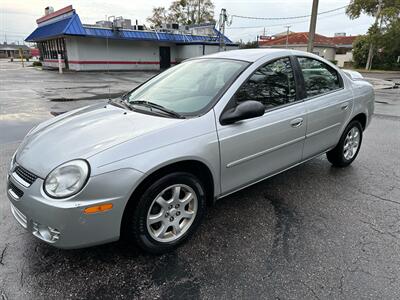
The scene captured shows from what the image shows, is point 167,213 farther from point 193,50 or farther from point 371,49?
point 371,49

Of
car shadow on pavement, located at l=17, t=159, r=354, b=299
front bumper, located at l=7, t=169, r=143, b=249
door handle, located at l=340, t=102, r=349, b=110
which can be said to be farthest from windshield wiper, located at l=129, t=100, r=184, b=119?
door handle, located at l=340, t=102, r=349, b=110

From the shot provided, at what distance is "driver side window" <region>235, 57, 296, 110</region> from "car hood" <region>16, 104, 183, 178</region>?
823 millimetres

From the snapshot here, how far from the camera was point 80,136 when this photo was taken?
244cm

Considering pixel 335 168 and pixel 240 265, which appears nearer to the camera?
pixel 240 265

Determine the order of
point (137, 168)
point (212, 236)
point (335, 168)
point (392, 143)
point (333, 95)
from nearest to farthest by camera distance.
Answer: point (137, 168)
point (212, 236)
point (333, 95)
point (335, 168)
point (392, 143)

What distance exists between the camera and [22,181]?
224 cm

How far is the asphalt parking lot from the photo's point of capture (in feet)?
7.14

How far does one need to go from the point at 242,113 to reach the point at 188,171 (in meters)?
0.68

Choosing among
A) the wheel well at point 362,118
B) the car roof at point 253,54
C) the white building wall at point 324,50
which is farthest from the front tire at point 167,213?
the white building wall at point 324,50

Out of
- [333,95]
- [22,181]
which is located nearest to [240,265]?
[22,181]

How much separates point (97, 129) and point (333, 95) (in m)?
2.89

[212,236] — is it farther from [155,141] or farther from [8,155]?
[8,155]

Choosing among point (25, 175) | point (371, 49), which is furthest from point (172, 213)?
point (371, 49)

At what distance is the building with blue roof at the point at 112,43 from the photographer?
2580 centimetres
